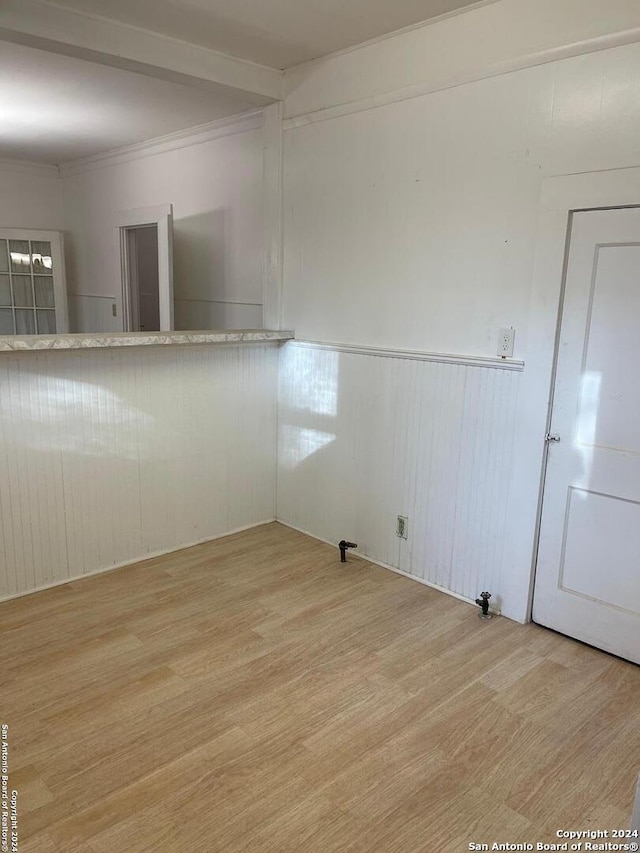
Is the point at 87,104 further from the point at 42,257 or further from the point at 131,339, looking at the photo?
the point at 42,257

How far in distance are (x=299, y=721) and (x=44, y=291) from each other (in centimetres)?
512

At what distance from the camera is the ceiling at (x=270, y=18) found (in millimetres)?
2621

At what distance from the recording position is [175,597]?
296 cm

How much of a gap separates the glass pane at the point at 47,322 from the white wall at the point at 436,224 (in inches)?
129

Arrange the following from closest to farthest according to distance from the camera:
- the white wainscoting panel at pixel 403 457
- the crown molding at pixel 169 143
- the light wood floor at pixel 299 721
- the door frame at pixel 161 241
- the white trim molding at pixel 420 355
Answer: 1. the light wood floor at pixel 299 721
2. the white trim molding at pixel 420 355
3. the white wainscoting panel at pixel 403 457
4. the crown molding at pixel 169 143
5. the door frame at pixel 161 241

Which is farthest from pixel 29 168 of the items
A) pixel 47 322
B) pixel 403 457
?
pixel 403 457

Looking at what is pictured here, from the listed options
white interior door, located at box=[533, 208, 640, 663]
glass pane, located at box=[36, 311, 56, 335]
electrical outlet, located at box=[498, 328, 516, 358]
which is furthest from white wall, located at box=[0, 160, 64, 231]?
white interior door, located at box=[533, 208, 640, 663]

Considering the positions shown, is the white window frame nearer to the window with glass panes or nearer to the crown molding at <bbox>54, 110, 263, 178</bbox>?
the window with glass panes

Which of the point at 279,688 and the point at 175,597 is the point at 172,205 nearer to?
the point at 175,597

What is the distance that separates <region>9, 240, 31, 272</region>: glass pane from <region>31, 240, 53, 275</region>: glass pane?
5 centimetres

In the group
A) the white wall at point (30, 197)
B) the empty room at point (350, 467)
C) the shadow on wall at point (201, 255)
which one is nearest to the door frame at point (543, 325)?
the empty room at point (350, 467)

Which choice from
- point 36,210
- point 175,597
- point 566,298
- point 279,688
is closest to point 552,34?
point 566,298

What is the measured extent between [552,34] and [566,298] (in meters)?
0.99

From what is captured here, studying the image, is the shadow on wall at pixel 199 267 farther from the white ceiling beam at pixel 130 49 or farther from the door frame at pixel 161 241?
the white ceiling beam at pixel 130 49
